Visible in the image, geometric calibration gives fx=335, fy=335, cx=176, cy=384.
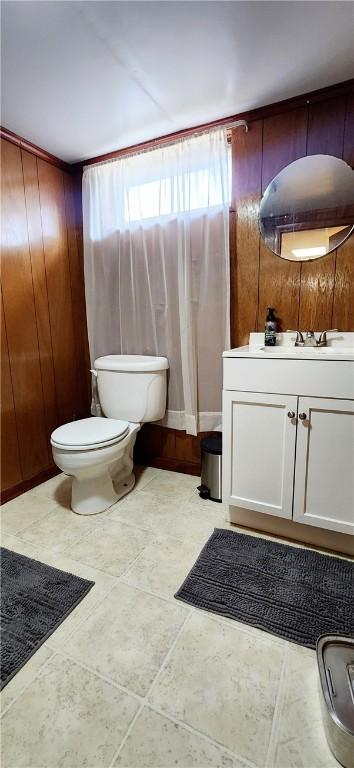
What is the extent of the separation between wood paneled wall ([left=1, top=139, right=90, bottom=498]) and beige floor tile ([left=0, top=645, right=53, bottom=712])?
1.00 metres

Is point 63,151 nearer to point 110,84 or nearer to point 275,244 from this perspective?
point 110,84

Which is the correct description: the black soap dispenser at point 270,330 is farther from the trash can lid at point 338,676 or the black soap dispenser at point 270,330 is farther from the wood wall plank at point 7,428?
the wood wall plank at point 7,428

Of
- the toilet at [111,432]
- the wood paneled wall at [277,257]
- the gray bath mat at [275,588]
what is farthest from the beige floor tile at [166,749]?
the wood paneled wall at [277,257]

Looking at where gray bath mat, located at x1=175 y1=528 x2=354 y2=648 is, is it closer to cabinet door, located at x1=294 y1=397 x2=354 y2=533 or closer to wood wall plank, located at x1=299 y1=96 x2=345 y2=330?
cabinet door, located at x1=294 y1=397 x2=354 y2=533

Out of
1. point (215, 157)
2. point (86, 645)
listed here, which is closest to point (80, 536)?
point (86, 645)

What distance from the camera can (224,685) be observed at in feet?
3.00

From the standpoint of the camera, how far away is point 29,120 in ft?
5.40

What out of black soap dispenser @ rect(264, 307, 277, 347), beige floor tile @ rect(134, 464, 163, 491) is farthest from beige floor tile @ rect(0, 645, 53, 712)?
black soap dispenser @ rect(264, 307, 277, 347)

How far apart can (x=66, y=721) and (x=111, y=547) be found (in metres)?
0.63

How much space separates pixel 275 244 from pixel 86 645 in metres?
1.81

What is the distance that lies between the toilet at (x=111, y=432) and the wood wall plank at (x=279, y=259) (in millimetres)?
672

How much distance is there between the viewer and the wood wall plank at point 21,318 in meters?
1.75

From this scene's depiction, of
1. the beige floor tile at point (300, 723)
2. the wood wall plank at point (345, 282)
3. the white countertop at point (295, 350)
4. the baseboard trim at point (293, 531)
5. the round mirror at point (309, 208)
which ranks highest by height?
the round mirror at point (309, 208)

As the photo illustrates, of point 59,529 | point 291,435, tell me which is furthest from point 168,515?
point 291,435
